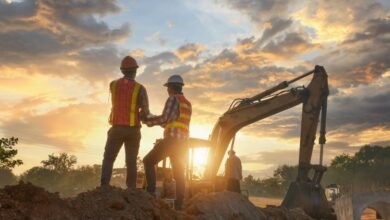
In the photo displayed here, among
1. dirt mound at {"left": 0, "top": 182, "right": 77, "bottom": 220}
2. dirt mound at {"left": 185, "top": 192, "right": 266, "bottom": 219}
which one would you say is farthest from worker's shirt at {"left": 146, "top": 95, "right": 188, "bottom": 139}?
dirt mound at {"left": 0, "top": 182, "right": 77, "bottom": 220}

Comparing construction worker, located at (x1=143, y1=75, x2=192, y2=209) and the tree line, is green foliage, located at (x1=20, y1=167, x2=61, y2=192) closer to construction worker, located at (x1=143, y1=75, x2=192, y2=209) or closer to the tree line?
the tree line

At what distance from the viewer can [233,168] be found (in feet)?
45.6

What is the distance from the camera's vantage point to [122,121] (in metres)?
5.87

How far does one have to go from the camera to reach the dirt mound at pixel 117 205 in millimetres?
4234

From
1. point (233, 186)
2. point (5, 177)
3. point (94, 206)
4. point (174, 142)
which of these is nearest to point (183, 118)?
point (174, 142)

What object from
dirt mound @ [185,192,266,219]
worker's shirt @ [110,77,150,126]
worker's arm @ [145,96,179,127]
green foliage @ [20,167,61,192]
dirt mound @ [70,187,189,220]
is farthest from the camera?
green foliage @ [20,167,61,192]

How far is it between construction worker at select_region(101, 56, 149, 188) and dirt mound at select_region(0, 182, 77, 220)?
1840 mm

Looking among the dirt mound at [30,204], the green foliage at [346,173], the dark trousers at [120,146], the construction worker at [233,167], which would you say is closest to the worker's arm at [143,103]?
the dark trousers at [120,146]

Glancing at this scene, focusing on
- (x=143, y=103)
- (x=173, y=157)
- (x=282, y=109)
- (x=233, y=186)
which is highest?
(x=282, y=109)

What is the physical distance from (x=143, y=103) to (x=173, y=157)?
3.28 feet

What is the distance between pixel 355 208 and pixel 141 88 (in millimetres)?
21713

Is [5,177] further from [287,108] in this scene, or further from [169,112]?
[169,112]

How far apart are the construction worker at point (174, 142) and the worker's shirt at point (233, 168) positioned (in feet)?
24.4

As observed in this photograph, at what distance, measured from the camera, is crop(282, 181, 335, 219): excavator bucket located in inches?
484
